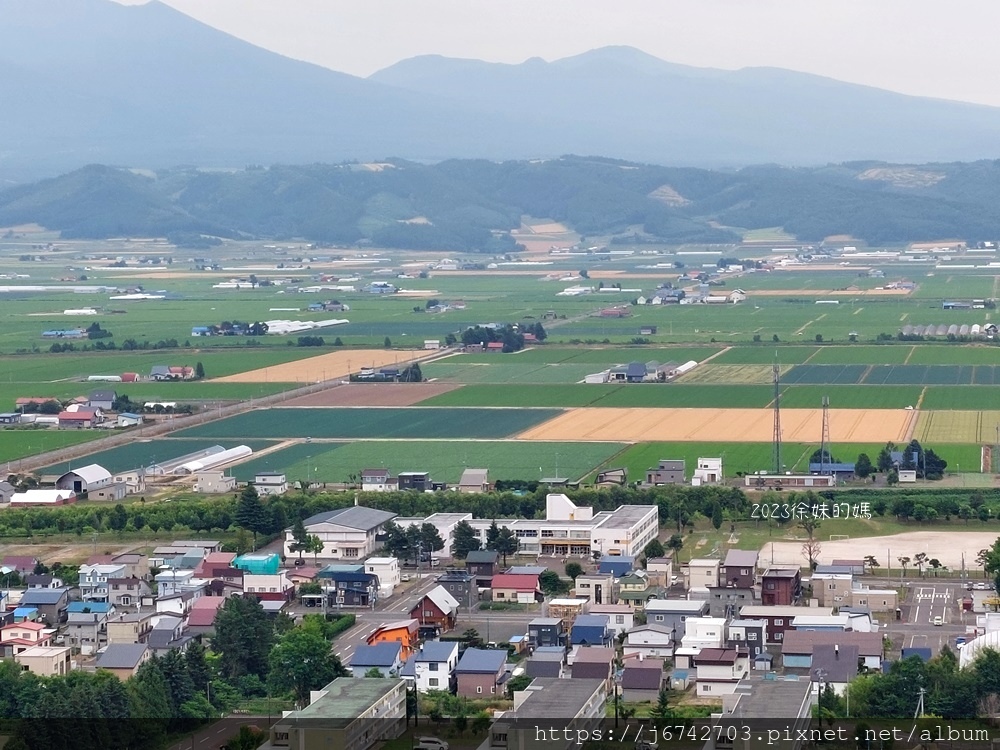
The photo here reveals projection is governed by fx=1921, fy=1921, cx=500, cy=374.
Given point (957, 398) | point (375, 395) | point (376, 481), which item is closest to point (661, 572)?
point (376, 481)

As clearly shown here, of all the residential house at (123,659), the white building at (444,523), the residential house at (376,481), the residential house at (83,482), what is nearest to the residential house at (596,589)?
the white building at (444,523)

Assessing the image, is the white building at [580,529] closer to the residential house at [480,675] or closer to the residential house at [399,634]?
the residential house at [399,634]

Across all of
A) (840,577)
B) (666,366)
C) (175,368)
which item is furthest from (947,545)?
(175,368)

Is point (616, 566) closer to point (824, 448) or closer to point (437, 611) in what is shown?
point (437, 611)

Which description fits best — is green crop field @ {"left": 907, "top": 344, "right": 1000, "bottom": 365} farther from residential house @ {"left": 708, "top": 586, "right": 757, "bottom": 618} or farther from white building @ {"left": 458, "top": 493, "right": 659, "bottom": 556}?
residential house @ {"left": 708, "top": 586, "right": 757, "bottom": 618}

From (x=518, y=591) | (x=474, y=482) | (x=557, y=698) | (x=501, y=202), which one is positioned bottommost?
(x=518, y=591)

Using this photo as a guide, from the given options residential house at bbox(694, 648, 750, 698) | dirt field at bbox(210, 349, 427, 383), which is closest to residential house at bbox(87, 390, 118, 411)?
dirt field at bbox(210, 349, 427, 383)
